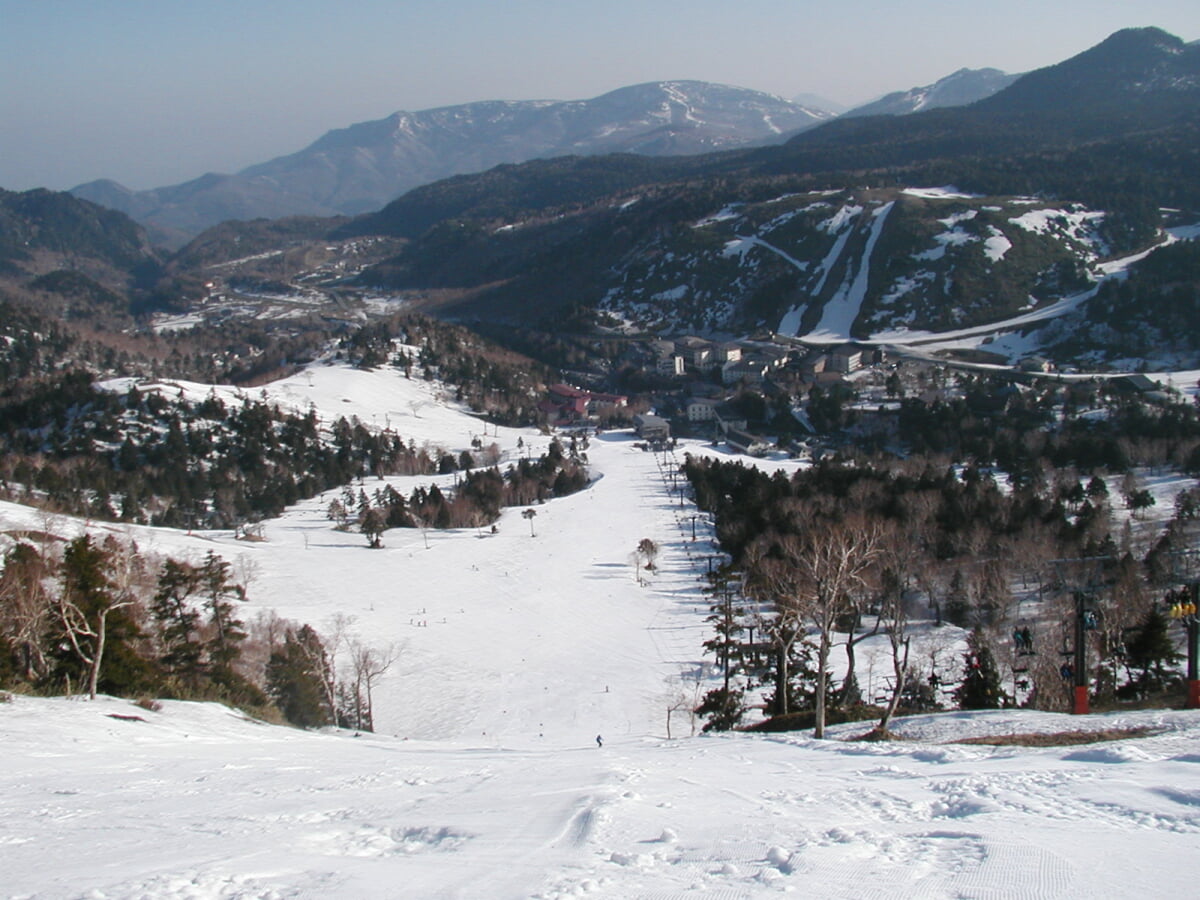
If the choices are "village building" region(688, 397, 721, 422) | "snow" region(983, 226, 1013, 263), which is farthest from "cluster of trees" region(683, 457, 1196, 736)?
"snow" region(983, 226, 1013, 263)

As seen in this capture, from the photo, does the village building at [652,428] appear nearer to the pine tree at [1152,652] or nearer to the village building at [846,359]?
the village building at [846,359]

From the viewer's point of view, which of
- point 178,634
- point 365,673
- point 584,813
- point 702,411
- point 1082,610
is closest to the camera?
point 584,813

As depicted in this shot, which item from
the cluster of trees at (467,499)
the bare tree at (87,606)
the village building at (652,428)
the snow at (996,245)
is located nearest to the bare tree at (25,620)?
the bare tree at (87,606)

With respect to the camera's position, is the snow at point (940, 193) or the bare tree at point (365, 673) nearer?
the bare tree at point (365, 673)

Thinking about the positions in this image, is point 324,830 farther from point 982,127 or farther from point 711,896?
point 982,127

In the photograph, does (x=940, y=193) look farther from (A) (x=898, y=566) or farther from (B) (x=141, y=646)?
(B) (x=141, y=646)

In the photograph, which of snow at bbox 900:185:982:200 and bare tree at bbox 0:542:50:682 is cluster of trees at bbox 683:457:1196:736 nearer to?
bare tree at bbox 0:542:50:682

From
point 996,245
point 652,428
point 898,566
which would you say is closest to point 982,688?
point 898,566
